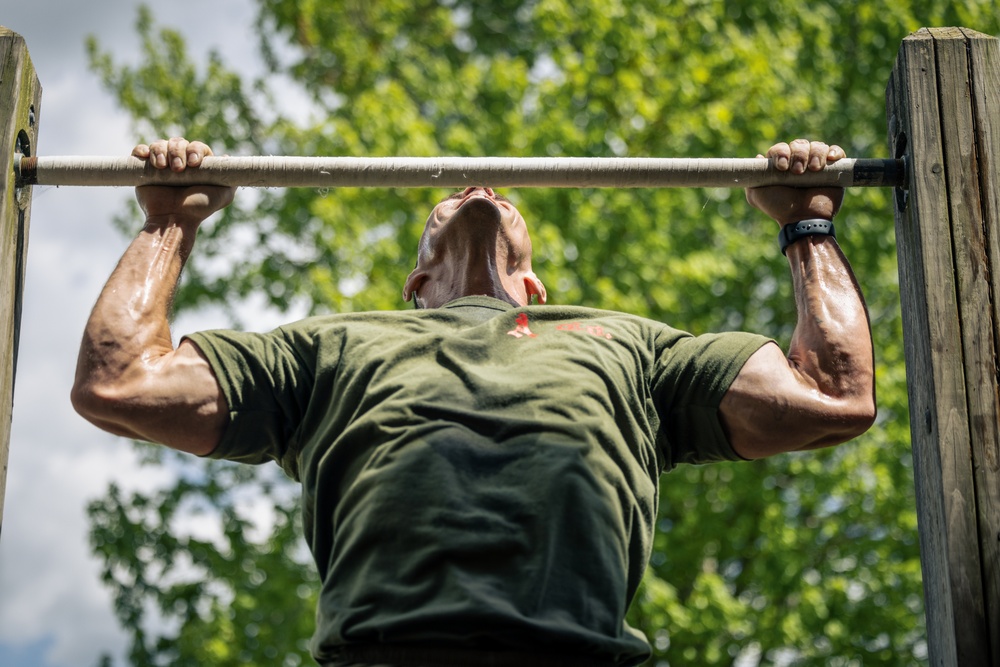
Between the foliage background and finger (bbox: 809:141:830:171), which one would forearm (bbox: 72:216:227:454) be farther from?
the foliage background

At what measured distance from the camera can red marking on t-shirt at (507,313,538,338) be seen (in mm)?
2869

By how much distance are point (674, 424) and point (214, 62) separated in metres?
12.1

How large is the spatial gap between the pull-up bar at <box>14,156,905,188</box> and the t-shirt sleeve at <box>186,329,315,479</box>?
1.71 feet

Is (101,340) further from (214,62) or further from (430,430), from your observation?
(214,62)

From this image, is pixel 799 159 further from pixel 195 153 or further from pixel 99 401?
pixel 99 401

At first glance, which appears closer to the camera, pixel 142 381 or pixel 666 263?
pixel 142 381

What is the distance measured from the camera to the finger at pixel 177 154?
3.17 metres

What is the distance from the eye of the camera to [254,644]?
1094 centimetres

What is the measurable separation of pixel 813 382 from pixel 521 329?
71cm

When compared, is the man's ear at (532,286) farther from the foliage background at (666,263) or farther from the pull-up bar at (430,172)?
the foliage background at (666,263)

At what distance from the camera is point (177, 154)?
318 cm

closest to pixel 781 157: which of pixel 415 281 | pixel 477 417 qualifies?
pixel 415 281

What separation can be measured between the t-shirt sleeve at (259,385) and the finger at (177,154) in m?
0.55

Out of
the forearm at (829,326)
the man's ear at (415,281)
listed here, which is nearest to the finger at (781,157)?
the forearm at (829,326)
